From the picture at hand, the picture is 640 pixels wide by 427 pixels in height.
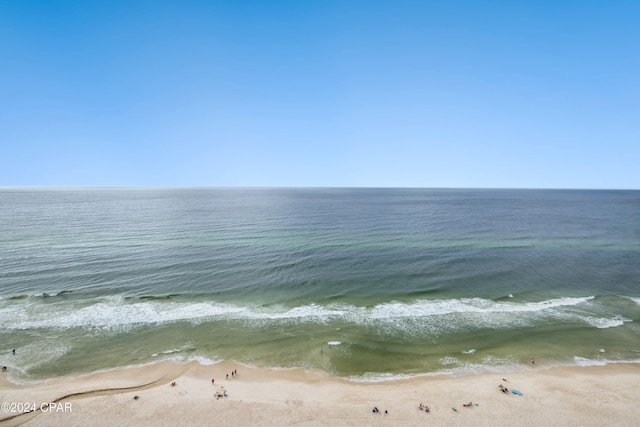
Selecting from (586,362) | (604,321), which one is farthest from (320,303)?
(604,321)

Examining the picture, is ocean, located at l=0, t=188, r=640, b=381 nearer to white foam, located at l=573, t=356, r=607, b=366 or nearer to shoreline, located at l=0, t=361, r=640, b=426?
white foam, located at l=573, t=356, r=607, b=366

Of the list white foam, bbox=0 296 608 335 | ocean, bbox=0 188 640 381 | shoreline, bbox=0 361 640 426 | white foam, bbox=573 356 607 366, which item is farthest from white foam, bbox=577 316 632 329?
white foam, bbox=573 356 607 366

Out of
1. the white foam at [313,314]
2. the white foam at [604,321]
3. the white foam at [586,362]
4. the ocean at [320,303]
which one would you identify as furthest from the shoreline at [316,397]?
the white foam at [313,314]

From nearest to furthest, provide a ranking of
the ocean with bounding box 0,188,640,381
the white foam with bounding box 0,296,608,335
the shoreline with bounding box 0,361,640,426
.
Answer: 1. the shoreline with bounding box 0,361,640,426
2. the ocean with bounding box 0,188,640,381
3. the white foam with bounding box 0,296,608,335

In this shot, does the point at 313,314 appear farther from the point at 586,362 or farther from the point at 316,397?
the point at 586,362

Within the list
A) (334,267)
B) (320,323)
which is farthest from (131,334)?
(334,267)
